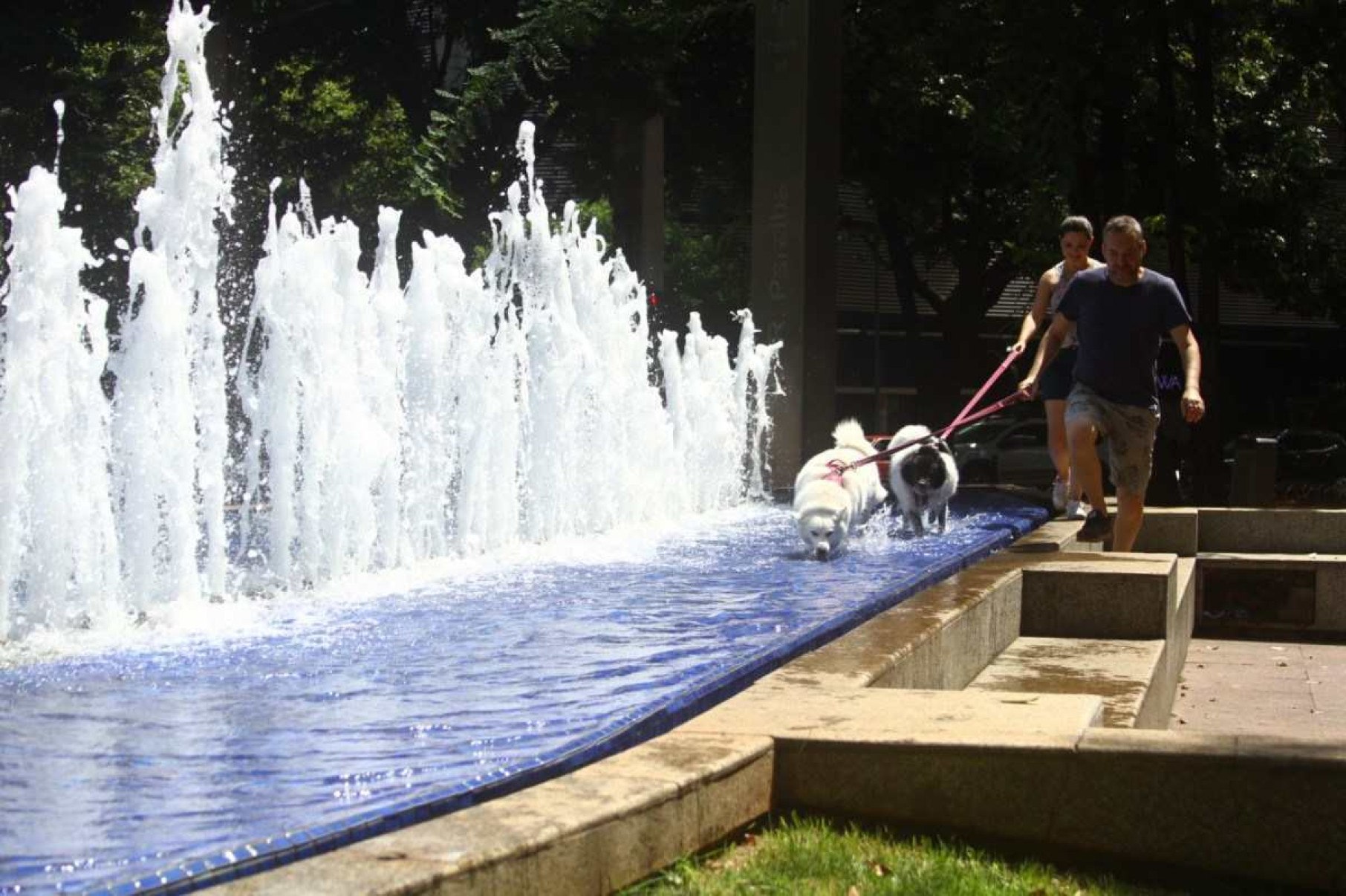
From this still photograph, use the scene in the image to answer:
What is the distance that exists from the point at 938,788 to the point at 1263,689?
24.0 ft

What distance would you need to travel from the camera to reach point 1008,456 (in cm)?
3666

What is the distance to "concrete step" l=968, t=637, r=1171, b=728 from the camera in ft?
23.9

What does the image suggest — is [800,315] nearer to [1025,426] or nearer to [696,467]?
[696,467]

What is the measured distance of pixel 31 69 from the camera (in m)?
26.2

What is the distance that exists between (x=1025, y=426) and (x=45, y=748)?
33750 millimetres

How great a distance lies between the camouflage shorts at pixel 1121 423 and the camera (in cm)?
1014

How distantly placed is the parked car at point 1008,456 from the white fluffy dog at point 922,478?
24.6 m

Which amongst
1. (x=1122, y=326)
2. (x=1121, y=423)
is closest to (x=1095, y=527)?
(x=1121, y=423)

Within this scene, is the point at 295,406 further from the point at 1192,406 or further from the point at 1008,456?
the point at 1008,456

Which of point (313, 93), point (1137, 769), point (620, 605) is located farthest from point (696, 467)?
point (313, 93)

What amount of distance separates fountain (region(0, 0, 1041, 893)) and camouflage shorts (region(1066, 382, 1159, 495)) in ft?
3.02

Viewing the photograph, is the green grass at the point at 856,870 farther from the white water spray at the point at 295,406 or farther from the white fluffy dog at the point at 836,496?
the white fluffy dog at the point at 836,496

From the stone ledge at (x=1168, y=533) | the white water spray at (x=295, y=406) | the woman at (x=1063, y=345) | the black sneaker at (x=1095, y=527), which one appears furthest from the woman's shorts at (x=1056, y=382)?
the white water spray at (x=295, y=406)

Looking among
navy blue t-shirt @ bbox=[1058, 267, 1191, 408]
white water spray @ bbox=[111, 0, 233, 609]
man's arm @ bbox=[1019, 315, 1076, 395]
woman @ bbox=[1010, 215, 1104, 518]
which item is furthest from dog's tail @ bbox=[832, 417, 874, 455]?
white water spray @ bbox=[111, 0, 233, 609]
